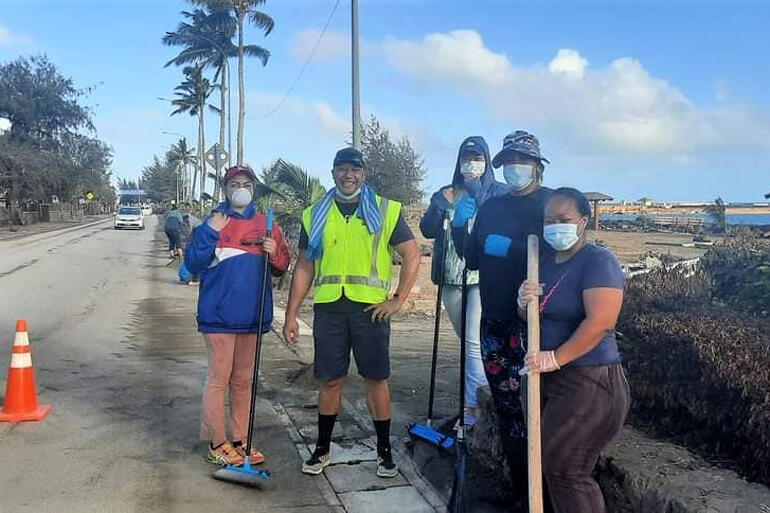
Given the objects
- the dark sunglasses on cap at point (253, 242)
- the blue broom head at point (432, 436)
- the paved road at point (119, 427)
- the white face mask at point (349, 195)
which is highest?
the white face mask at point (349, 195)

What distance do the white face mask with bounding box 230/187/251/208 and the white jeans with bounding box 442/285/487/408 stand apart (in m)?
1.48

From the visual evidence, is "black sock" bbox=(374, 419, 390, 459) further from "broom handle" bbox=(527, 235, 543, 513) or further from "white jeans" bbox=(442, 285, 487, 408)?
"broom handle" bbox=(527, 235, 543, 513)

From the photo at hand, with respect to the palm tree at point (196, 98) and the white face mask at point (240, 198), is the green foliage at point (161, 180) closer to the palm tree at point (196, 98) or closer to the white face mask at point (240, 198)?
the palm tree at point (196, 98)

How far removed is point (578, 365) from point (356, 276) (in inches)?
69.3

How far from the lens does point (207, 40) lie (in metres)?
37.1

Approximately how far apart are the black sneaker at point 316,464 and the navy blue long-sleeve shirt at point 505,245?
1556 millimetres

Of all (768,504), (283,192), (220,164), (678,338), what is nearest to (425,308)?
(283,192)

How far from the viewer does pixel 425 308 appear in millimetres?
12883

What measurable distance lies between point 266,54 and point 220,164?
2182 cm

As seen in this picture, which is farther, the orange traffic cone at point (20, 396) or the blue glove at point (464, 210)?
the orange traffic cone at point (20, 396)

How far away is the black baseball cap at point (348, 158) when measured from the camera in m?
4.52

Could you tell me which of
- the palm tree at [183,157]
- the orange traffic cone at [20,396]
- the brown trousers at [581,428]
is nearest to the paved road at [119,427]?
the orange traffic cone at [20,396]

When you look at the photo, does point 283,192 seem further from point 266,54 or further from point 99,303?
point 266,54

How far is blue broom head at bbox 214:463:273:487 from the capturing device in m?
4.46
